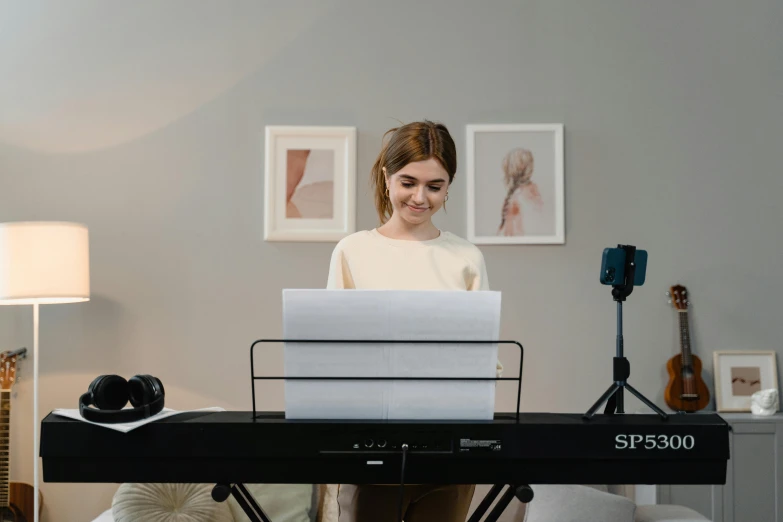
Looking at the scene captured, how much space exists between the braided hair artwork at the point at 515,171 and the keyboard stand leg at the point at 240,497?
2251 millimetres

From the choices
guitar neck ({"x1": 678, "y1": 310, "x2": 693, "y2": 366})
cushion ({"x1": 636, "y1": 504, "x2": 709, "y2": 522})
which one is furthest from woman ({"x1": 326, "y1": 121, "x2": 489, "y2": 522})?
guitar neck ({"x1": 678, "y1": 310, "x2": 693, "y2": 366})

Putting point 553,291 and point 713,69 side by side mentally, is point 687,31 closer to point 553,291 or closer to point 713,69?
point 713,69

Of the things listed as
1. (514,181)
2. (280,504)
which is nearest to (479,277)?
(280,504)

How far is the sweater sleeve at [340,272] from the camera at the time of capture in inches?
64.5

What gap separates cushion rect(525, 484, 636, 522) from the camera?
2.61m

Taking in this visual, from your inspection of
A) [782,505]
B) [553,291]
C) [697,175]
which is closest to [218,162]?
[553,291]

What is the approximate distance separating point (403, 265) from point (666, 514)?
5.56ft

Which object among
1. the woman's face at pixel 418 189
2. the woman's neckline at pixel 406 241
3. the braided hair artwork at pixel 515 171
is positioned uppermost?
the braided hair artwork at pixel 515 171

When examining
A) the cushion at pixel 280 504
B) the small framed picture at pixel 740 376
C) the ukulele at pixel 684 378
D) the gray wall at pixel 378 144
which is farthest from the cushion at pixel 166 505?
the small framed picture at pixel 740 376

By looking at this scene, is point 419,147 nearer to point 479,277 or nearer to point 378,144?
point 479,277

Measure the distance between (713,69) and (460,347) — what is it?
2748 mm

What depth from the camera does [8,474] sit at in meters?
3.04

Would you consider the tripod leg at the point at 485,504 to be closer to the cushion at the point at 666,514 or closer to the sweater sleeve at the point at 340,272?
the sweater sleeve at the point at 340,272

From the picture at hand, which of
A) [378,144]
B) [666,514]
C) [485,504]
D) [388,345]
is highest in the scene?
[378,144]
